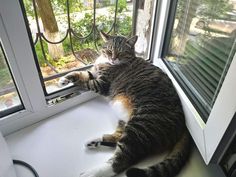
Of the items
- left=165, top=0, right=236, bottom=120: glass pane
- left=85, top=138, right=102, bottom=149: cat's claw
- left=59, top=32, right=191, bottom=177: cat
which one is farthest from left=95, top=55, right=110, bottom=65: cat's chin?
left=85, top=138, right=102, bottom=149: cat's claw

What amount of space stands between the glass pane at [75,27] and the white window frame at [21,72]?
96 millimetres

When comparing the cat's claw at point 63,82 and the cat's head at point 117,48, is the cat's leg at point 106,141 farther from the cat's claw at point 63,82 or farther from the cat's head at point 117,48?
the cat's head at point 117,48

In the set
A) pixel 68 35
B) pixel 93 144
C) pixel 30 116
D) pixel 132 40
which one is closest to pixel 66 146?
pixel 93 144

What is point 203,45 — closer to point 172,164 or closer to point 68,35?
point 172,164

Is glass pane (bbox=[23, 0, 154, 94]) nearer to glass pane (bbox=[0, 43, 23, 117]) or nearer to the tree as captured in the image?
the tree

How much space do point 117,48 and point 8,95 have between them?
619mm

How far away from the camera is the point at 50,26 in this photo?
0.86 metres

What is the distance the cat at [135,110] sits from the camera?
720mm

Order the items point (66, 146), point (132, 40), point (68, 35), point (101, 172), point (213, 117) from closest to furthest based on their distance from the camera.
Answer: point (213, 117) < point (101, 172) < point (66, 146) < point (68, 35) < point (132, 40)

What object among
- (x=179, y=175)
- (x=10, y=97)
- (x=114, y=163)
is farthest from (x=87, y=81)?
(x=179, y=175)

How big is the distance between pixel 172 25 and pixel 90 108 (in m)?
0.64

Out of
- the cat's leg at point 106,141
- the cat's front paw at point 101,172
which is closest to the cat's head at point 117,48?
the cat's leg at point 106,141

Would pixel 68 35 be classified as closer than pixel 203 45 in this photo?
No

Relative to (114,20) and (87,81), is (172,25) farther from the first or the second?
(87,81)
